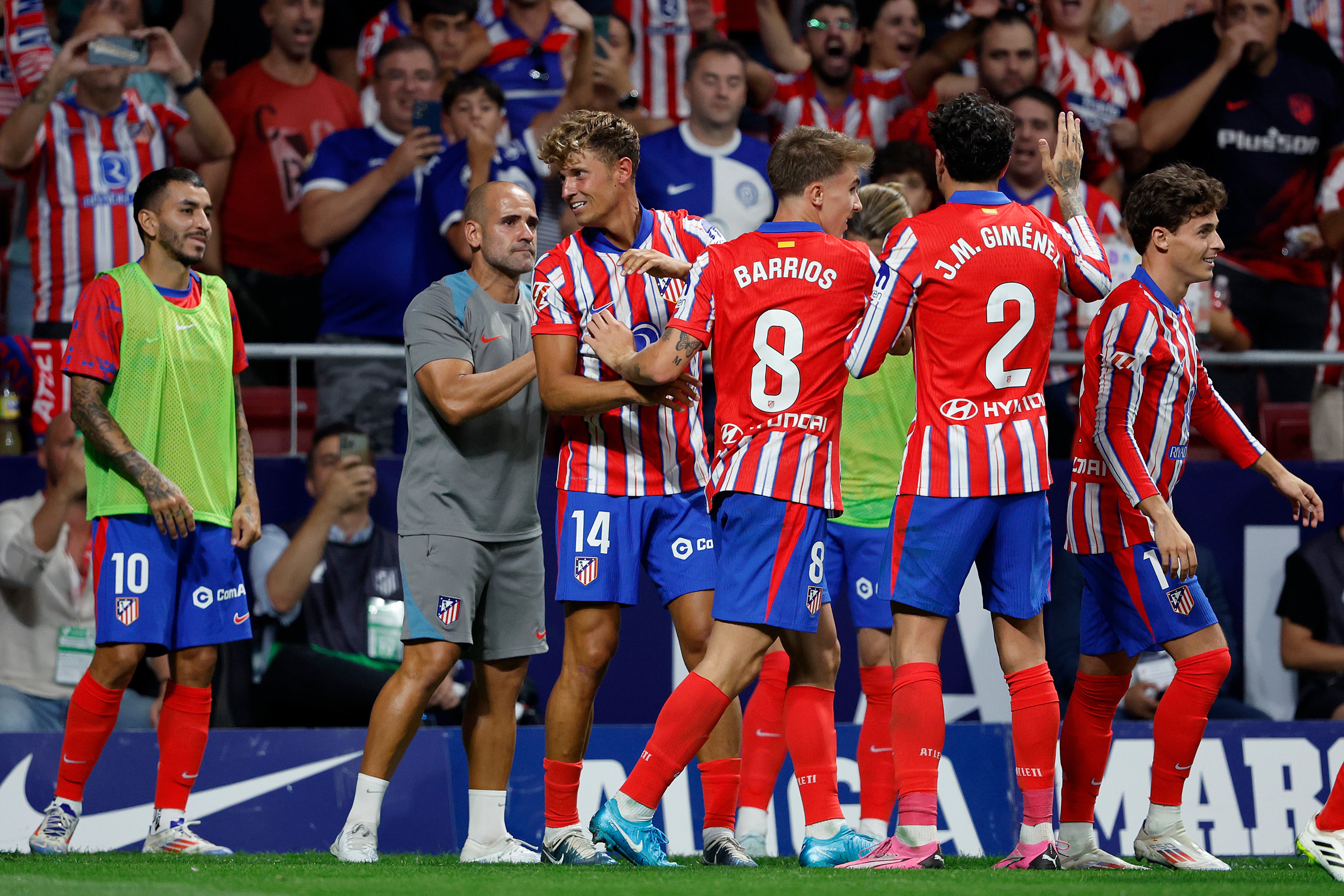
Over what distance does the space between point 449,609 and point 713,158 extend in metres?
4.02

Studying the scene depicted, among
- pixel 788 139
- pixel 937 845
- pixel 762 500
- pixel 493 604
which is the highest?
pixel 788 139

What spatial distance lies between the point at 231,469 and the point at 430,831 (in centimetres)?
183

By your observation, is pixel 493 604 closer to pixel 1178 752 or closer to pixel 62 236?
pixel 1178 752

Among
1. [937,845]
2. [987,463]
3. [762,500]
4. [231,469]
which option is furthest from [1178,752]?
[231,469]

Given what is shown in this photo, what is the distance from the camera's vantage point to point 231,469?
17.8 ft

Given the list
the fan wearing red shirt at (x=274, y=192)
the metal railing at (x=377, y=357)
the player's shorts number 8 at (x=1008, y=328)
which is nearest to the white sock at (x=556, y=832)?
the player's shorts number 8 at (x=1008, y=328)

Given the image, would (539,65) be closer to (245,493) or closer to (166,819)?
(245,493)

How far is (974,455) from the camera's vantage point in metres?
4.32

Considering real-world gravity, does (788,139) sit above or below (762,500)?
above

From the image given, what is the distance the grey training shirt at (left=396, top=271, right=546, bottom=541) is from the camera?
496 centimetres

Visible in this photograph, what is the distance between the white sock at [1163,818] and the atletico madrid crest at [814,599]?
1.25 m

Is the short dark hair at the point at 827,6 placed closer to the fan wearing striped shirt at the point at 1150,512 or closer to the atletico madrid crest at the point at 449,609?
the fan wearing striped shirt at the point at 1150,512

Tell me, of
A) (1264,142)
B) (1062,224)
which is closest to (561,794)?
(1062,224)

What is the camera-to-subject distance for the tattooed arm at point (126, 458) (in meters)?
5.07
